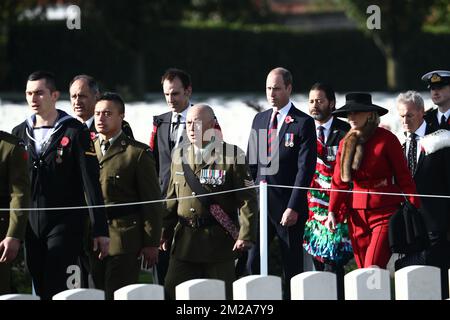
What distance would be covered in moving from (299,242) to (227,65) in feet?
110

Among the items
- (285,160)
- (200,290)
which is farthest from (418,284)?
(285,160)

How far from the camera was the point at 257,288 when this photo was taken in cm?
662

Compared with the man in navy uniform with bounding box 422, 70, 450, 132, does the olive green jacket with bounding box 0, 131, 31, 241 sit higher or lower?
lower

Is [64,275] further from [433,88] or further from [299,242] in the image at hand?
[433,88]

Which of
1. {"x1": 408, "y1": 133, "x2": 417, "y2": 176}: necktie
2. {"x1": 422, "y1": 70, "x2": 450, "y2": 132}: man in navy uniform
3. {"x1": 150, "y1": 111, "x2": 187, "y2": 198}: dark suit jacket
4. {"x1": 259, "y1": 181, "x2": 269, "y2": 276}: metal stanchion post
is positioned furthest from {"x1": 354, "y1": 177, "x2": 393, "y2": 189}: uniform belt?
{"x1": 150, "y1": 111, "x2": 187, "y2": 198}: dark suit jacket

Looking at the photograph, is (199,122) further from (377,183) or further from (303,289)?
(303,289)

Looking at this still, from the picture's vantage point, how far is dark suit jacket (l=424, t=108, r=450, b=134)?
1034 centimetres

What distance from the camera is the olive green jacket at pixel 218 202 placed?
9023 mm

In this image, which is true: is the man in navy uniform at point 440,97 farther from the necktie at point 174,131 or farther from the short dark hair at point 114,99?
the short dark hair at point 114,99

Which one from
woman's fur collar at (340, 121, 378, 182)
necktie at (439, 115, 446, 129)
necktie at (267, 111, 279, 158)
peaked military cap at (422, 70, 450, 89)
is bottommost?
woman's fur collar at (340, 121, 378, 182)

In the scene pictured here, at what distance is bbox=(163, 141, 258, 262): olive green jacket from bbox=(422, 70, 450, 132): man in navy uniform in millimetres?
2062

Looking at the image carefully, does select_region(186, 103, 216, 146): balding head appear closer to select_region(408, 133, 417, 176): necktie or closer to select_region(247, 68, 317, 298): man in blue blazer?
select_region(247, 68, 317, 298): man in blue blazer

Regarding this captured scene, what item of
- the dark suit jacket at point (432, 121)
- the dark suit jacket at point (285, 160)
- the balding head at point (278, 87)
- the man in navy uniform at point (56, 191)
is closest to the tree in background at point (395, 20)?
the dark suit jacket at point (432, 121)

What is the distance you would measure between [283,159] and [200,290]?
3618 millimetres
